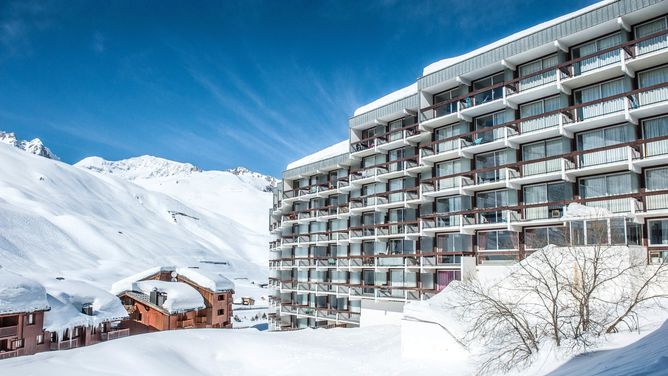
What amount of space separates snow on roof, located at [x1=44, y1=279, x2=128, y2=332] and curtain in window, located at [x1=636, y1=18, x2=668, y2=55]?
4569 centimetres

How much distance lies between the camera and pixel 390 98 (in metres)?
48.6

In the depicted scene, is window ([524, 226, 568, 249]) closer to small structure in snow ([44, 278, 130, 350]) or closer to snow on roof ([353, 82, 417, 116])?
snow on roof ([353, 82, 417, 116])

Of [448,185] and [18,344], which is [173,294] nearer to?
[18,344]

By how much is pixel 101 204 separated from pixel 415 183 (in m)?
155

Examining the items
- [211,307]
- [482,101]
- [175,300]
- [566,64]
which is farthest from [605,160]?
[211,307]

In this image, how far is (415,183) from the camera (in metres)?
43.2

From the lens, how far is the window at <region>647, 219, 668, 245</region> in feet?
91.3

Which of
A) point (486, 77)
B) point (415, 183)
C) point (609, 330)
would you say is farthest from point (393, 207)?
point (609, 330)

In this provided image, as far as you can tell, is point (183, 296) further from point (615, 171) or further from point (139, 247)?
point (139, 247)

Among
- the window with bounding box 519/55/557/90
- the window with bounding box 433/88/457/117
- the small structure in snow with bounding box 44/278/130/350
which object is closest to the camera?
the window with bounding box 519/55/557/90

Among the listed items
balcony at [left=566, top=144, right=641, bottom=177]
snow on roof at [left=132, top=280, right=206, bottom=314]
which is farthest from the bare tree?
snow on roof at [left=132, top=280, right=206, bottom=314]

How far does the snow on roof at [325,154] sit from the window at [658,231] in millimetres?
29183

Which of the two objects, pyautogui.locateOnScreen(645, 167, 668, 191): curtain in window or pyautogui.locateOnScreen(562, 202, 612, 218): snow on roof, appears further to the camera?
pyautogui.locateOnScreen(645, 167, 668, 191): curtain in window

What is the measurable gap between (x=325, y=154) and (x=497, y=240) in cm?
2699
